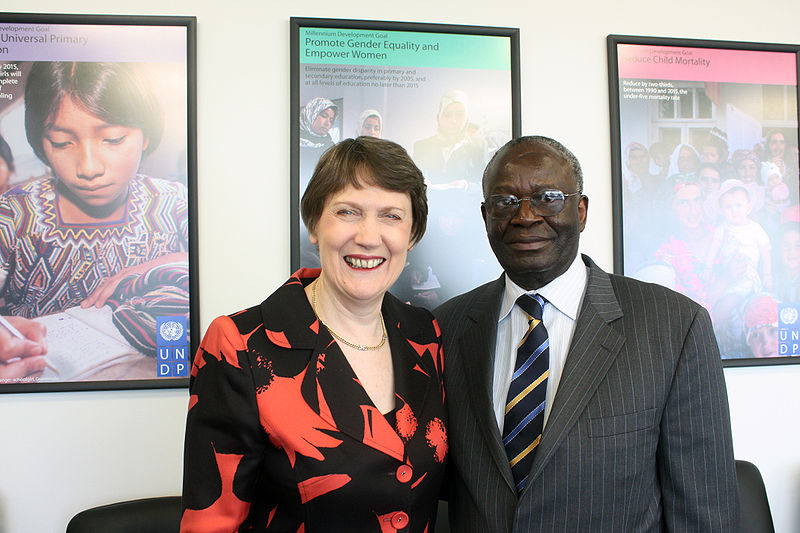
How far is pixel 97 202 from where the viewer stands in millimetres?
1833

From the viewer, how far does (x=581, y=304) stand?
130cm

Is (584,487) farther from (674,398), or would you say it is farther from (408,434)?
(408,434)

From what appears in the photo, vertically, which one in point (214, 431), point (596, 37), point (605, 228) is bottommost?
point (214, 431)

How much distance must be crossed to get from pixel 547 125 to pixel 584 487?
140 cm

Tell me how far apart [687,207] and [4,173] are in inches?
98.9

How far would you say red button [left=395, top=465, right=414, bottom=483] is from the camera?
1166 mm

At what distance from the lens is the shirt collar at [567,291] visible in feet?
4.23

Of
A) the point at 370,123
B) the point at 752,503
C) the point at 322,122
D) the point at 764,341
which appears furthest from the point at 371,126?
the point at 752,503

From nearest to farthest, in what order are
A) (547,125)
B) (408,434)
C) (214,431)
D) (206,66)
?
1. (214,431)
2. (408,434)
3. (206,66)
4. (547,125)

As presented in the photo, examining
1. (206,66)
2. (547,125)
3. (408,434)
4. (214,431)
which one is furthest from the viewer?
(547,125)

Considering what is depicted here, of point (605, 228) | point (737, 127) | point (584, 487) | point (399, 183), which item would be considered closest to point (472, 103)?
point (605, 228)

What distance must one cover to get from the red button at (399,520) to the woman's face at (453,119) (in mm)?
1335

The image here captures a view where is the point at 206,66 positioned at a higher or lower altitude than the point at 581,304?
higher

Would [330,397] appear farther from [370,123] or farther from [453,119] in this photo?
[453,119]
